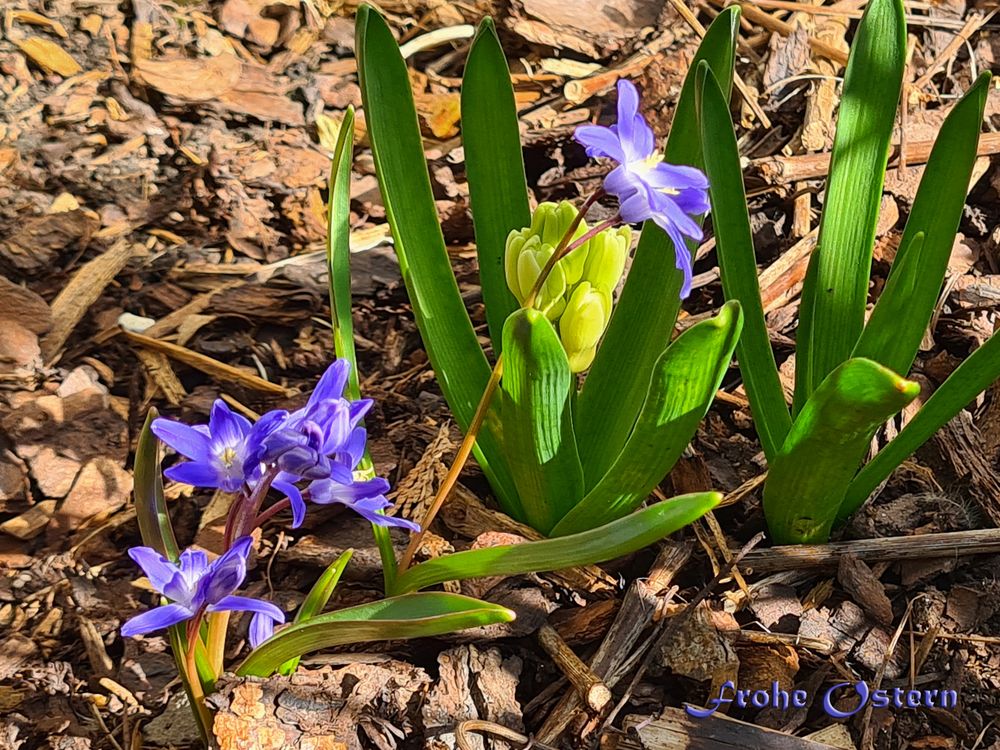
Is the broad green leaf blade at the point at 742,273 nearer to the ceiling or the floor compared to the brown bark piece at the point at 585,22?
nearer to the floor

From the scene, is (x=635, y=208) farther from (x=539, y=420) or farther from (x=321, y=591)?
(x=321, y=591)

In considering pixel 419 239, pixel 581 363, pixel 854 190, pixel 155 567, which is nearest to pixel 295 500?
pixel 155 567

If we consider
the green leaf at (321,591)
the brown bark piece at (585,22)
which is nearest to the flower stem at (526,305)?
→ the green leaf at (321,591)

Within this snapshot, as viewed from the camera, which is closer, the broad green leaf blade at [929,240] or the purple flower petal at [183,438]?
the purple flower petal at [183,438]

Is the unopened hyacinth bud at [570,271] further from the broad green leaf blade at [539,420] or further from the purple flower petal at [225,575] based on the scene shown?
the purple flower petal at [225,575]

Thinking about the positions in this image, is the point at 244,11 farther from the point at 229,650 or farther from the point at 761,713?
the point at 761,713

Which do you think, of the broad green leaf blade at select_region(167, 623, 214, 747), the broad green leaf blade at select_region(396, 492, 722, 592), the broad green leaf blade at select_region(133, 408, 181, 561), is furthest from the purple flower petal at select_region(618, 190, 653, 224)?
the broad green leaf blade at select_region(167, 623, 214, 747)

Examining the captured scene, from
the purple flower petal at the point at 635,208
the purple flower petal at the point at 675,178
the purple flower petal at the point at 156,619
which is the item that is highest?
the purple flower petal at the point at 675,178
